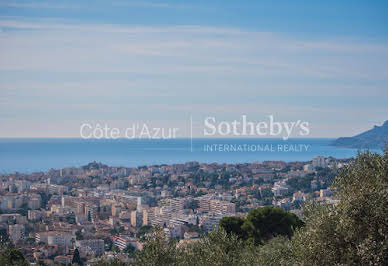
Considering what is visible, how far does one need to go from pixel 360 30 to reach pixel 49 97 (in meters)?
32.6

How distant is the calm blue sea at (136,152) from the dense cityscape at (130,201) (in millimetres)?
21297

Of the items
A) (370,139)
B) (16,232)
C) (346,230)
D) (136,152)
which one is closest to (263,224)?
(346,230)

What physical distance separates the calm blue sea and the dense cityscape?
21.3 m

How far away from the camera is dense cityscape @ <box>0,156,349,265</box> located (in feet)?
73.5

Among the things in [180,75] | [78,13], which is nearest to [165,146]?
[180,75]

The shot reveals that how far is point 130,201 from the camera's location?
35.3 metres

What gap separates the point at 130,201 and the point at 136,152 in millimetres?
49353

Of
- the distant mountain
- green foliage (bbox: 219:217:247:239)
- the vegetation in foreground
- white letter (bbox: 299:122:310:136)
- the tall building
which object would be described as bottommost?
the tall building

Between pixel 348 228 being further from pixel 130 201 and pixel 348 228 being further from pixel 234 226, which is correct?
pixel 130 201

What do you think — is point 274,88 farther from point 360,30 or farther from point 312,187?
point 312,187

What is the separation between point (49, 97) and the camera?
179ft

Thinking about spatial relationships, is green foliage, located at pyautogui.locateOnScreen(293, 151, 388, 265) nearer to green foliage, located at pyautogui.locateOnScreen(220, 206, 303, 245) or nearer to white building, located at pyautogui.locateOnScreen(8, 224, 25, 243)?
green foliage, located at pyautogui.locateOnScreen(220, 206, 303, 245)

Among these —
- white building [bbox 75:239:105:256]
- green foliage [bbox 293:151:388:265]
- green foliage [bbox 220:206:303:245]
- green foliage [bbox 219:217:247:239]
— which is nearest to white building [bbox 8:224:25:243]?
white building [bbox 75:239:105:256]

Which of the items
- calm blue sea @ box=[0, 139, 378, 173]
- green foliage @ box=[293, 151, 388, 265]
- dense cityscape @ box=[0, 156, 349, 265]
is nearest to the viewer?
green foliage @ box=[293, 151, 388, 265]
